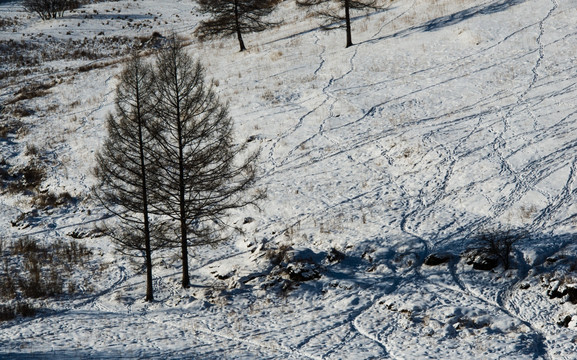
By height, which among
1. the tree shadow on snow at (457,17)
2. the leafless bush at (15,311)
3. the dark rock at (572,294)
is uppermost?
the tree shadow on snow at (457,17)

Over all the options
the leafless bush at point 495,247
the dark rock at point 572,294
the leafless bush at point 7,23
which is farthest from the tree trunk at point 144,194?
the leafless bush at point 7,23

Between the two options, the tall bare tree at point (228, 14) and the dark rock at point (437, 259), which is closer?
the dark rock at point (437, 259)

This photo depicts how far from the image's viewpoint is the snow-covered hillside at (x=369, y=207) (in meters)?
13.9

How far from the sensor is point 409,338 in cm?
1316

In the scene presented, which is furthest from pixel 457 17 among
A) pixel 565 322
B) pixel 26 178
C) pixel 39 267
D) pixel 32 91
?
pixel 32 91

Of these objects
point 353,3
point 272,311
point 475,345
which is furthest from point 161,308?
point 353,3

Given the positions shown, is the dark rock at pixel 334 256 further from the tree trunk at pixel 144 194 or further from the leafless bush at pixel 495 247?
the tree trunk at pixel 144 194

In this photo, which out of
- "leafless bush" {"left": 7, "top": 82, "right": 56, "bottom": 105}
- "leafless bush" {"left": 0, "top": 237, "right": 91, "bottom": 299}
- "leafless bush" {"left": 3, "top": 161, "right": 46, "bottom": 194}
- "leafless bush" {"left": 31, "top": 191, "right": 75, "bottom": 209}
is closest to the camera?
"leafless bush" {"left": 0, "top": 237, "right": 91, "bottom": 299}

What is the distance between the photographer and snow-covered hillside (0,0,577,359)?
1391cm

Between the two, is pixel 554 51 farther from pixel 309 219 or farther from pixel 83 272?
pixel 83 272

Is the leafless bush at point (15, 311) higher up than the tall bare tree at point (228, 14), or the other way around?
the tall bare tree at point (228, 14)

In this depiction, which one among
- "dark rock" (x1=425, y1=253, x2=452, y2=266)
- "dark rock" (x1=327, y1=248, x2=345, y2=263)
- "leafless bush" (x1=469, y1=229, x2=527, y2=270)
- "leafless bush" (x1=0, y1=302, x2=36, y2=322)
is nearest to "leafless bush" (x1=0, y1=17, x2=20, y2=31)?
"leafless bush" (x1=0, y1=302, x2=36, y2=322)

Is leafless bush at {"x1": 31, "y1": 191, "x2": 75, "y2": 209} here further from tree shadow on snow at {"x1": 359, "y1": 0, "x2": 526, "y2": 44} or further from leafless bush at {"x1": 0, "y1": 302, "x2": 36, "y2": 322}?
tree shadow on snow at {"x1": 359, "y1": 0, "x2": 526, "y2": 44}

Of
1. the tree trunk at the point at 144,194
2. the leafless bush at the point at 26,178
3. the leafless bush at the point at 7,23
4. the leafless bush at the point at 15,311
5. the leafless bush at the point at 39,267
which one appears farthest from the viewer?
the leafless bush at the point at 7,23
